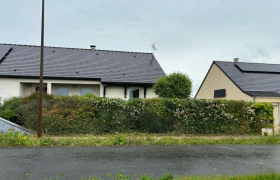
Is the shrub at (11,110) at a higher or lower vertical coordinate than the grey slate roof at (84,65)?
lower

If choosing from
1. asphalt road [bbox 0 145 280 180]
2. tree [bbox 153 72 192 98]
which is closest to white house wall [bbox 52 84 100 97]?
tree [bbox 153 72 192 98]

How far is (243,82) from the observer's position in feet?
74.0

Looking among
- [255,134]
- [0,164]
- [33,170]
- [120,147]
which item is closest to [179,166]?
[120,147]

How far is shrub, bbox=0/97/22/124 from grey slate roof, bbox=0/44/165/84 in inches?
203

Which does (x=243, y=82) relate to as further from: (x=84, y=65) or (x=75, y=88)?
(x=75, y=88)

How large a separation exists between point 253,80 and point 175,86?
12.6 metres

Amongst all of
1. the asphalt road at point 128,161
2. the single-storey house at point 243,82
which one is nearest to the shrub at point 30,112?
the asphalt road at point 128,161

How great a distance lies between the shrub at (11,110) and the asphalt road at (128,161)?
5117 millimetres

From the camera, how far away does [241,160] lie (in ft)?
23.5

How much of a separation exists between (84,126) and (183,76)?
7.54 meters

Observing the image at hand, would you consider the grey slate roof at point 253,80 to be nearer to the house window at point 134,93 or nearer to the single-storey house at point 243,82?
the single-storey house at point 243,82

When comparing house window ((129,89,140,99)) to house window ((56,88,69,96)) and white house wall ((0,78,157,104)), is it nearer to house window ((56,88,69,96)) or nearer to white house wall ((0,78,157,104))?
white house wall ((0,78,157,104))

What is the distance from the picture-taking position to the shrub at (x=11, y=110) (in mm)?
12797

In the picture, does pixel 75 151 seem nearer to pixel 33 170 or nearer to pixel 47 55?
pixel 33 170
